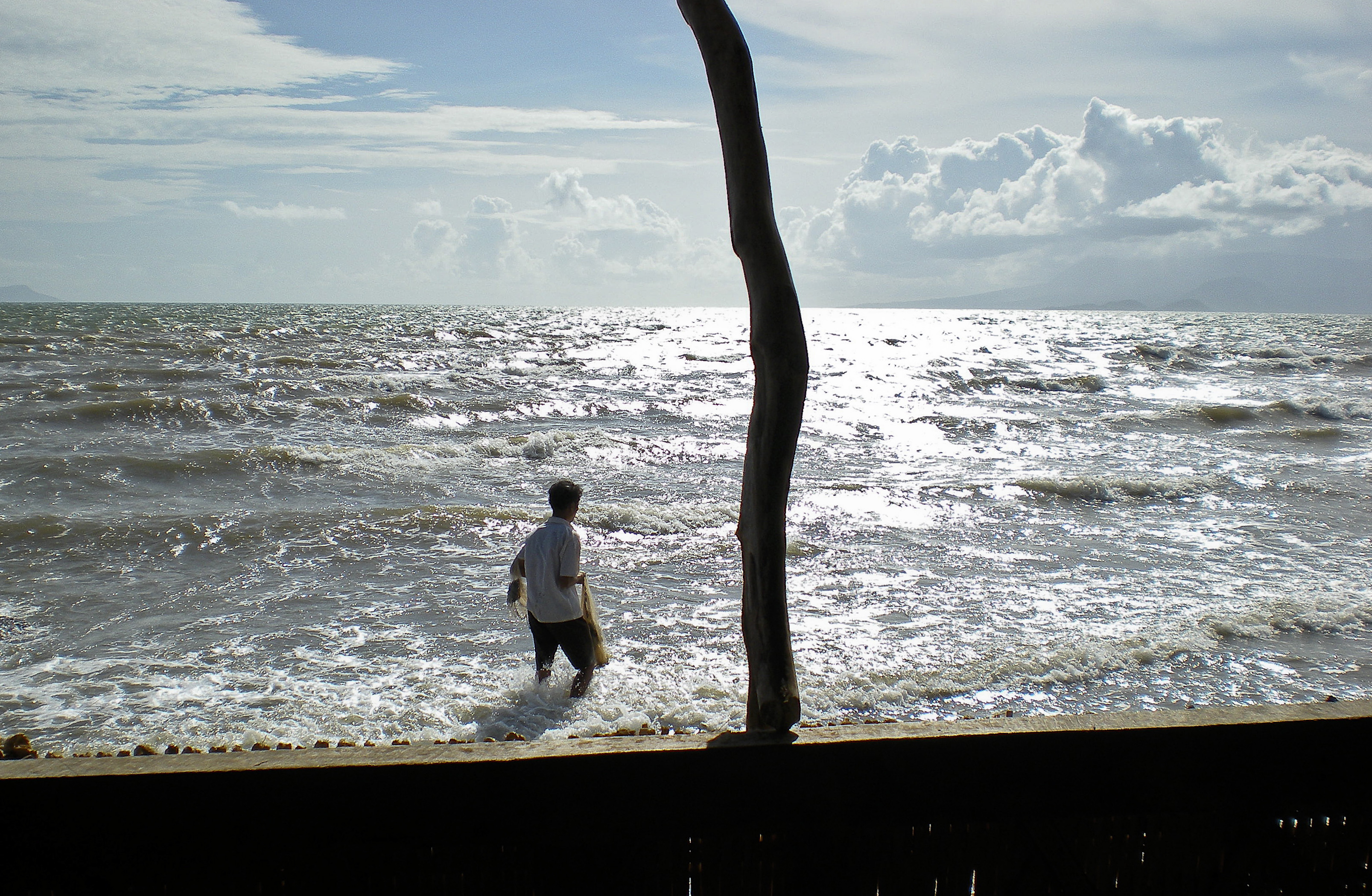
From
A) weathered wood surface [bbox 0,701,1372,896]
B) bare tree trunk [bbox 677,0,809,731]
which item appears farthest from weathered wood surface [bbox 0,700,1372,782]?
bare tree trunk [bbox 677,0,809,731]

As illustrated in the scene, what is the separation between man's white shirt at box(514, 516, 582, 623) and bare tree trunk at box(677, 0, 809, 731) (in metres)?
3.14

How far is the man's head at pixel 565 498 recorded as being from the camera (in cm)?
538

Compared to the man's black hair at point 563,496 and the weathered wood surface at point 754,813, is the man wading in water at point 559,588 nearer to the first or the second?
the man's black hair at point 563,496

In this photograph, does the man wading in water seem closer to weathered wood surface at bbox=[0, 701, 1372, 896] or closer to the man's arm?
the man's arm

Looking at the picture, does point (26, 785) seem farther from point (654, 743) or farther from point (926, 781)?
point (926, 781)

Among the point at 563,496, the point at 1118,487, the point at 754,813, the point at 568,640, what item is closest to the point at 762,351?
the point at 754,813

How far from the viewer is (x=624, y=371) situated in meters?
37.1

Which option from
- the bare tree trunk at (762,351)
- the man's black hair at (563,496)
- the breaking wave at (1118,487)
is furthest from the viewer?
the breaking wave at (1118,487)

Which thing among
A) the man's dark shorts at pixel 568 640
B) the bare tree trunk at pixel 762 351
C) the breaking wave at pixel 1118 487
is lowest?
the man's dark shorts at pixel 568 640

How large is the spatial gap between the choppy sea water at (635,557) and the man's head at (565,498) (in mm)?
1326

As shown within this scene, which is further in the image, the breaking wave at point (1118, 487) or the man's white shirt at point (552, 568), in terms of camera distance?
the breaking wave at point (1118, 487)

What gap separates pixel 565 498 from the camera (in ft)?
17.7

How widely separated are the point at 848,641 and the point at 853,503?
18.9 ft

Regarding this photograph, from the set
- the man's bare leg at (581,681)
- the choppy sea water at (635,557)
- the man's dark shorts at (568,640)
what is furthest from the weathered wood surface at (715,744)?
the man's bare leg at (581,681)
